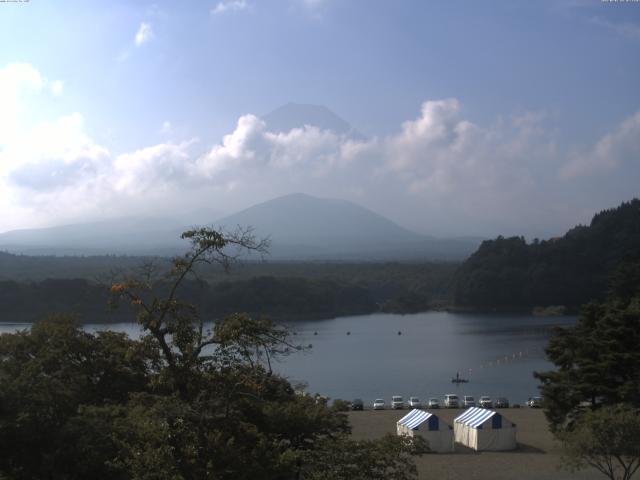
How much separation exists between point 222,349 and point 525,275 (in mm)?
43523

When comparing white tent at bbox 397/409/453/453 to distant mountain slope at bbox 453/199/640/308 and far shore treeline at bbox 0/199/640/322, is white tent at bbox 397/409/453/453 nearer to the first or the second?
far shore treeline at bbox 0/199/640/322

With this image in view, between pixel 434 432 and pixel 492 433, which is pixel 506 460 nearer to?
pixel 492 433

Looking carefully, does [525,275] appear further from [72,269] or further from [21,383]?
[21,383]

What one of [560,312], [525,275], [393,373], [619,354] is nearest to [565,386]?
[619,354]

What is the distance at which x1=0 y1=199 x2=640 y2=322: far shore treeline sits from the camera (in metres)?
37.1

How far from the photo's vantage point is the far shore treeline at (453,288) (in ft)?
122

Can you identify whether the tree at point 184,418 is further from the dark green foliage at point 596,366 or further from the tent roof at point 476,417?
the dark green foliage at point 596,366

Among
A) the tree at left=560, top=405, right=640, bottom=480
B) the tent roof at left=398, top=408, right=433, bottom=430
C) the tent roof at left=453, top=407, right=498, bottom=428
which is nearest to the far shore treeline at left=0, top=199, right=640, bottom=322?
the tent roof at left=398, top=408, right=433, bottom=430

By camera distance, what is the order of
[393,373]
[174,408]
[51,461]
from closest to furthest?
[174,408], [51,461], [393,373]

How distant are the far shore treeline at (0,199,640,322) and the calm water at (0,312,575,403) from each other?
331 cm

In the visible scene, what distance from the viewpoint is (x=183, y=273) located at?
3.95m

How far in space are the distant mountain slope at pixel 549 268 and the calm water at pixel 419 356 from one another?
5118mm

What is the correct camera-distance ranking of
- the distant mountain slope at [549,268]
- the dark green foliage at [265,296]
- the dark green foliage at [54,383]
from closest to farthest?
the dark green foliage at [54,383], the dark green foliage at [265,296], the distant mountain slope at [549,268]

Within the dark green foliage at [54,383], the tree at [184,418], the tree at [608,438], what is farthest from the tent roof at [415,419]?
the tree at [184,418]
